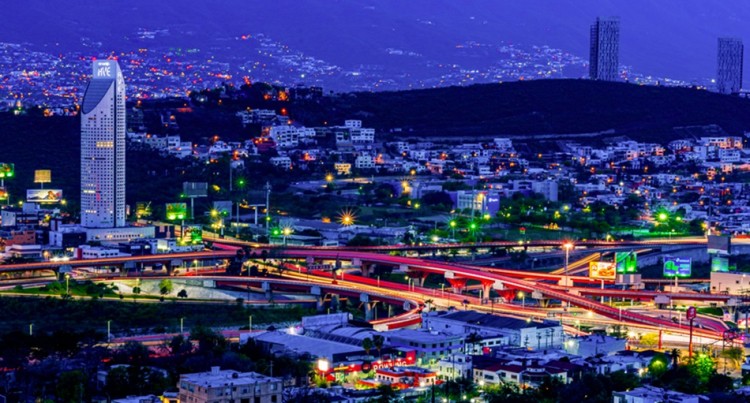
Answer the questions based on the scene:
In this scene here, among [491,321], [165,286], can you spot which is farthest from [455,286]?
[491,321]

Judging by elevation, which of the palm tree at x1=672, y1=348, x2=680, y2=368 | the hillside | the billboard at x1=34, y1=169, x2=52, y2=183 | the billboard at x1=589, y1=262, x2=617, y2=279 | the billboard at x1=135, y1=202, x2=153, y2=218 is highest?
the hillside

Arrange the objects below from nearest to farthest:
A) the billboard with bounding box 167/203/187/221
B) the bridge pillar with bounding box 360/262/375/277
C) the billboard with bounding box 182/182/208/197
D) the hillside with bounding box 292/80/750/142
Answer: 1. the bridge pillar with bounding box 360/262/375/277
2. the billboard with bounding box 167/203/187/221
3. the billboard with bounding box 182/182/208/197
4. the hillside with bounding box 292/80/750/142

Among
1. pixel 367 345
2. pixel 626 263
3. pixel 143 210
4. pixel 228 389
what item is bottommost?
pixel 228 389

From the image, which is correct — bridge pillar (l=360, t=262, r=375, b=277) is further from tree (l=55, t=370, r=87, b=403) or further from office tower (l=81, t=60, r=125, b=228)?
tree (l=55, t=370, r=87, b=403)

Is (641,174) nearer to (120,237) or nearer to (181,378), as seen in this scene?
(120,237)

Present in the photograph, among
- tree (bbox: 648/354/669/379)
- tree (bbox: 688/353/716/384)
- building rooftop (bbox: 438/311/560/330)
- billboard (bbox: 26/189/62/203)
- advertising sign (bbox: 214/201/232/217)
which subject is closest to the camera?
tree (bbox: 688/353/716/384)

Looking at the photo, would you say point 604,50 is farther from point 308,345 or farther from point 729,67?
point 308,345

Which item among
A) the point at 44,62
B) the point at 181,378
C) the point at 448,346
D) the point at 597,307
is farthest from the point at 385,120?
the point at 181,378

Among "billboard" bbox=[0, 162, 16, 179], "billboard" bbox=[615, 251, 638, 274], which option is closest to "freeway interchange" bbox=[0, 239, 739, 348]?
"billboard" bbox=[615, 251, 638, 274]
